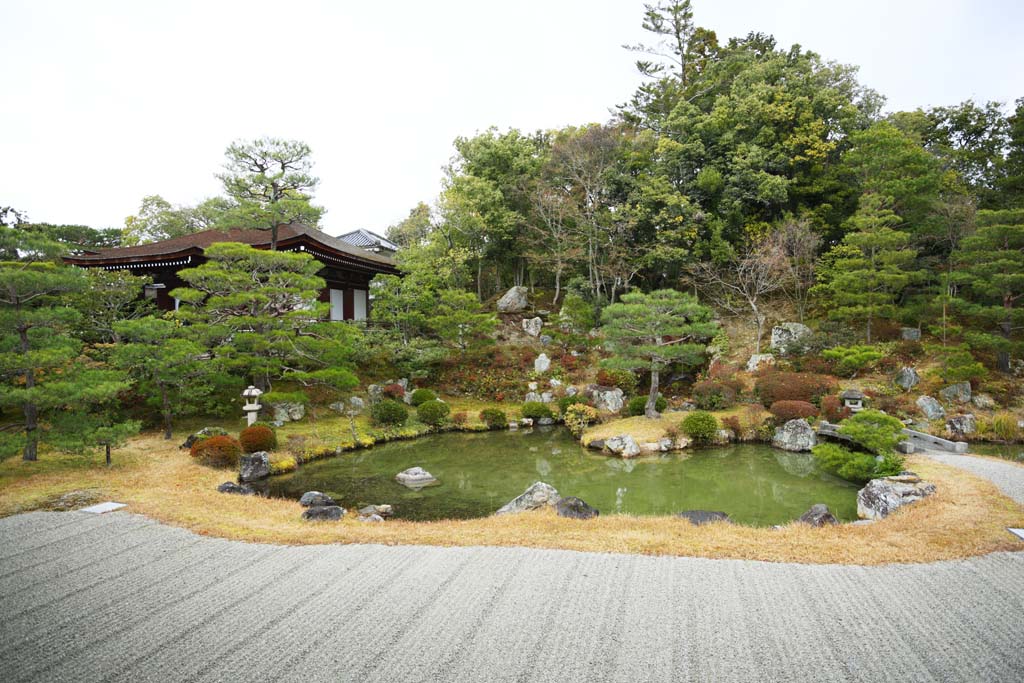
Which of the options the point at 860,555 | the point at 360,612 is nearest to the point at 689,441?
the point at 860,555

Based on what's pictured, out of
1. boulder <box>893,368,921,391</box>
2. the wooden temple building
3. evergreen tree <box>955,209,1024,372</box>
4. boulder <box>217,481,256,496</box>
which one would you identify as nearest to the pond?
boulder <box>893,368,921,391</box>

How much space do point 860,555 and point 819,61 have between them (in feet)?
81.7

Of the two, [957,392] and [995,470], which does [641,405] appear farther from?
[957,392]

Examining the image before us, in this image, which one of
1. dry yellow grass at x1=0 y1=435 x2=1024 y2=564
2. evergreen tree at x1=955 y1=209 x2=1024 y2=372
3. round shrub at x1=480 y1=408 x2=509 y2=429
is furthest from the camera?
round shrub at x1=480 y1=408 x2=509 y2=429

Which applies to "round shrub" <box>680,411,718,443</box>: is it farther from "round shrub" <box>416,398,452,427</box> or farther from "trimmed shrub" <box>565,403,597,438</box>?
"round shrub" <box>416,398,452,427</box>

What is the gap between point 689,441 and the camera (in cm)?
1234

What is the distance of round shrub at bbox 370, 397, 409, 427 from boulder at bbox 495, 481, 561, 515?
633 cm

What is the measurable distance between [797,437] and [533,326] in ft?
36.3

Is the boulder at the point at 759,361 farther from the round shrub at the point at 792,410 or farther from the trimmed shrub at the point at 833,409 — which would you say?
the round shrub at the point at 792,410

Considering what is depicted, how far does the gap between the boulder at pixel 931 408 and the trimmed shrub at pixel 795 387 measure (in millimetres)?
1890

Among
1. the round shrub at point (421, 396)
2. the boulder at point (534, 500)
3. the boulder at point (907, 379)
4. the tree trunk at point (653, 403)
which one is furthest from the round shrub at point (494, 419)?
the boulder at point (907, 379)

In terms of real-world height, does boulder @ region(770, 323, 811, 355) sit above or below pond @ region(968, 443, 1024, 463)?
above

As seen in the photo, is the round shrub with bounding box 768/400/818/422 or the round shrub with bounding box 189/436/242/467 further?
→ the round shrub with bounding box 768/400/818/422

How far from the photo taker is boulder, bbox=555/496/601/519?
22.4 ft
